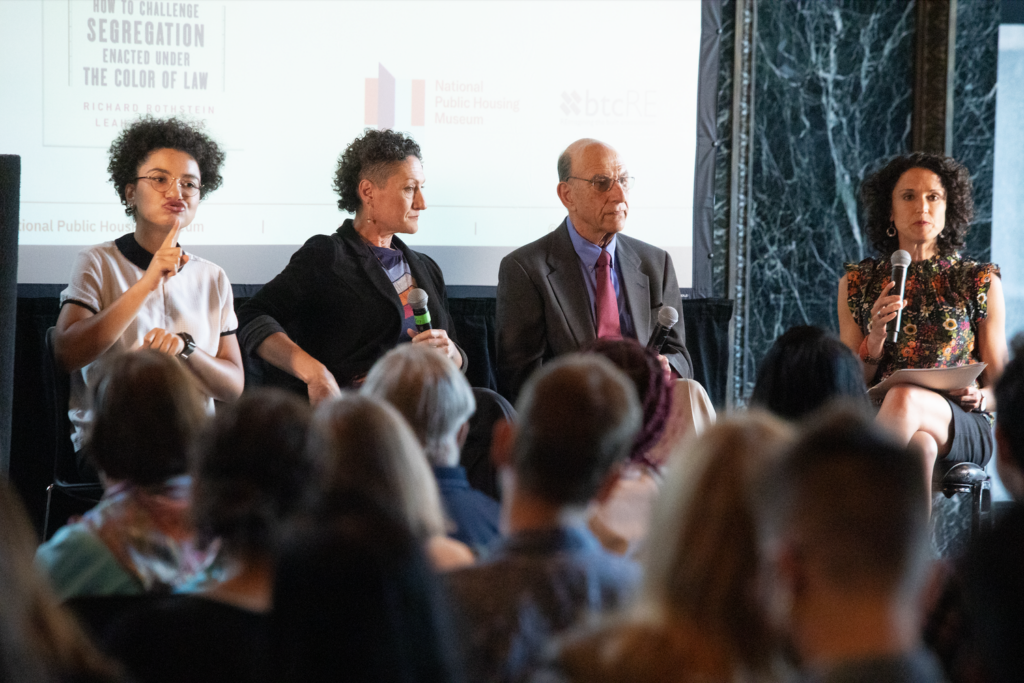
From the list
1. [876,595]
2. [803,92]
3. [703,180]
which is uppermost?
[803,92]

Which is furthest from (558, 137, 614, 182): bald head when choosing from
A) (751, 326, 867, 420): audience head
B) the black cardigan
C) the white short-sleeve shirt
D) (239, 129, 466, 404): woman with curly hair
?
(751, 326, 867, 420): audience head

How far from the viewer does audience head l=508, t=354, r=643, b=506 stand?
1342 millimetres

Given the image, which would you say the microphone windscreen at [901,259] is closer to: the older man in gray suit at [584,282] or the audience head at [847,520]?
the older man in gray suit at [584,282]

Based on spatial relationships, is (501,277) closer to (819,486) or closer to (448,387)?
(448,387)

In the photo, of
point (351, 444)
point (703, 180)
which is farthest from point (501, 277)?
point (351, 444)

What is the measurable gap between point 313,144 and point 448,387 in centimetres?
233

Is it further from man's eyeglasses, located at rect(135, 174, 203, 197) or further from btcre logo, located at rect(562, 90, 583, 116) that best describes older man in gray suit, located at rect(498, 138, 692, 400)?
man's eyeglasses, located at rect(135, 174, 203, 197)

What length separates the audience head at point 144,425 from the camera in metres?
1.46

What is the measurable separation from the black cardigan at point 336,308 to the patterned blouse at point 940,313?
58.6 inches

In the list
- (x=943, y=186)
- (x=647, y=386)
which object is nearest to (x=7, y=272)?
(x=647, y=386)

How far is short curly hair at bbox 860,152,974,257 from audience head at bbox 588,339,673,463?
197 centimetres

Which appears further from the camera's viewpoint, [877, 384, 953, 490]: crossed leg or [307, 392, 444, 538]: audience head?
[877, 384, 953, 490]: crossed leg

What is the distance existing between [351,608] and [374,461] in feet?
1.21

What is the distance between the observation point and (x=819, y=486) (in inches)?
38.6
